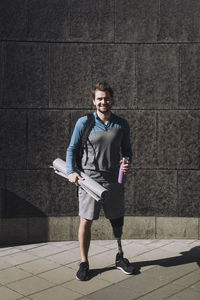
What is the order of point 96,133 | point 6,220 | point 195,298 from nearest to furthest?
1. point 195,298
2. point 96,133
3. point 6,220

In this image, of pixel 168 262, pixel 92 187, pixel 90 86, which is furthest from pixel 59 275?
pixel 90 86

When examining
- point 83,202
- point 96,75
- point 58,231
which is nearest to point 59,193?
point 58,231

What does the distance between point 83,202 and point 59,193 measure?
1.51 metres

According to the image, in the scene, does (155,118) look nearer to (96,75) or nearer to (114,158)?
(96,75)

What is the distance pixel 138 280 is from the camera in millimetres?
4082

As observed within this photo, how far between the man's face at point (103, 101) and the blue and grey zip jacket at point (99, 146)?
0.15 meters

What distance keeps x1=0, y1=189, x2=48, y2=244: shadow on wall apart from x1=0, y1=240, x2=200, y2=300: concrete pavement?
191 mm

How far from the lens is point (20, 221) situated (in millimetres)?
5562

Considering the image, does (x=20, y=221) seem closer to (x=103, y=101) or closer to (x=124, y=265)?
(x=124, y=265)

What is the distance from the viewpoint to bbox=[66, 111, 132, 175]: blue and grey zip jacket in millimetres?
4074

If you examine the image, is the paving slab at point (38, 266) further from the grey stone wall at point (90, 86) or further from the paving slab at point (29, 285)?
the grey stone wall at point (90, 86)

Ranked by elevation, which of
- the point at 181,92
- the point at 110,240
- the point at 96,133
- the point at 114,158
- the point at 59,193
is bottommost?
the point at 110,240

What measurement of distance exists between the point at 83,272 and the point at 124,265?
52 cm

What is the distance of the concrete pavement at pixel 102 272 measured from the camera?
375cm
